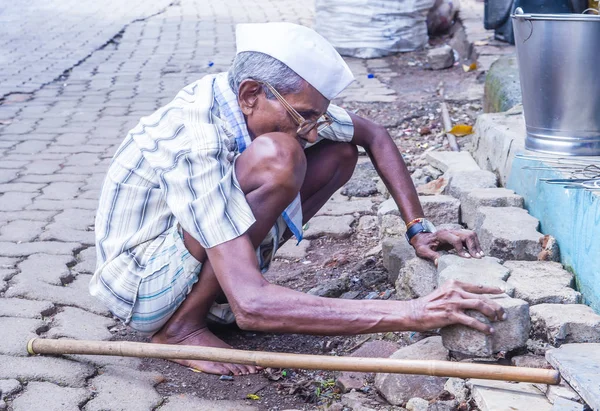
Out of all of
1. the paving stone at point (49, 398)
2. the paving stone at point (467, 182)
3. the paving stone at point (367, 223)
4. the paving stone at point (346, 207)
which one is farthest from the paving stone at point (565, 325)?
the paving stone at point (346, 207)

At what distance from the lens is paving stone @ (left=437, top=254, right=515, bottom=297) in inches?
101

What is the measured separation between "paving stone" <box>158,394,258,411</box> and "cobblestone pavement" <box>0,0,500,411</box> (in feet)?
0.06

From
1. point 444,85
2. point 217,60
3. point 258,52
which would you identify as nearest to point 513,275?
point 258,52

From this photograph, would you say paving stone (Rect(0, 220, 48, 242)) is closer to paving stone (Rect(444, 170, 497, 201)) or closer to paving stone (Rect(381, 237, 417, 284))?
paving stone (Rect(381, 237, 417, 284))

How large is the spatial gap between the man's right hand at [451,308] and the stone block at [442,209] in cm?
131

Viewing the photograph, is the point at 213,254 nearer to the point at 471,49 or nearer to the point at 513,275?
the point at 513,275

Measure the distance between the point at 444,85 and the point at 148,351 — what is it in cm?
512

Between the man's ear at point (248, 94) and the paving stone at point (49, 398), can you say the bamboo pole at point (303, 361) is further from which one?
the man's ear at point (248, 94)

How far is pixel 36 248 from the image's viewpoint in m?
3.79

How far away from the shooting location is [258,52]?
2.66m

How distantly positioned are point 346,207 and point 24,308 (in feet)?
6.29

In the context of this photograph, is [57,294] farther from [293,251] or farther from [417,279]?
[417,279]

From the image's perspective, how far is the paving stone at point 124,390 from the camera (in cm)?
256

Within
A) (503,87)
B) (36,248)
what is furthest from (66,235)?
(503,87)
